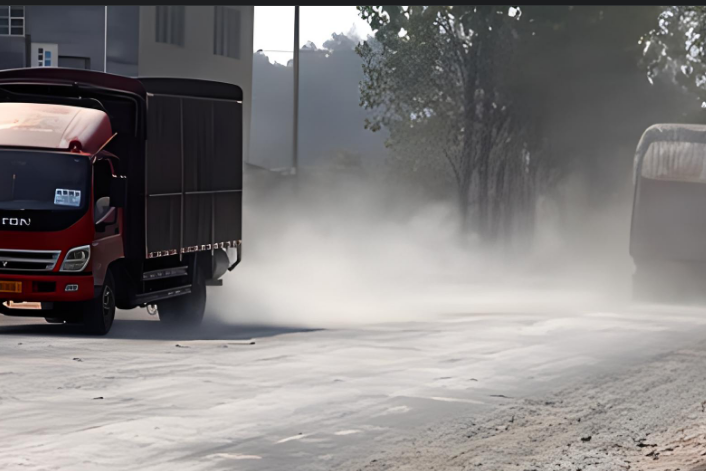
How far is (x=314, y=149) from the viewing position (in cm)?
8025

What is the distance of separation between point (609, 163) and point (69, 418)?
127ft

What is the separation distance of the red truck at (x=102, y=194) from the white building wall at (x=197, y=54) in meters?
22.5

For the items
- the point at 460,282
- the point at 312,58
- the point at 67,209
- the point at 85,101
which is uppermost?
the point at 312,58

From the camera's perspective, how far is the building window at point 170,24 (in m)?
44.6

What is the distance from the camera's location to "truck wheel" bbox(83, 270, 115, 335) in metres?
18.5

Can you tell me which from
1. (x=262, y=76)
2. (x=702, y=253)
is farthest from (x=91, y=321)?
(x=262, y=76)

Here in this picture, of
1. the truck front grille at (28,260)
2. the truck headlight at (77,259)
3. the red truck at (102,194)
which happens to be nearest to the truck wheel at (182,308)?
the red truck at (102,194)

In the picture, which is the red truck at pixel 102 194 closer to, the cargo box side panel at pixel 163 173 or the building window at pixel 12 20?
the cargo box side panel at pixel 163 173

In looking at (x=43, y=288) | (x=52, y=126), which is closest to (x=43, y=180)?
(x=52, y=126)

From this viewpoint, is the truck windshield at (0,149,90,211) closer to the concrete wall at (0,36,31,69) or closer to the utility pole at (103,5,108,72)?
the utility pole at (103,5,108,72)

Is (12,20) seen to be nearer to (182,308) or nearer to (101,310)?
(182,308)

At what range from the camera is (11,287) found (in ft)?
58.6

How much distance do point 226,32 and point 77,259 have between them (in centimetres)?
3315

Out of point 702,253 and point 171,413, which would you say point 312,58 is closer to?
point 702,253
